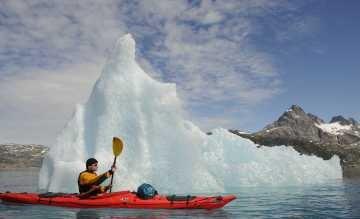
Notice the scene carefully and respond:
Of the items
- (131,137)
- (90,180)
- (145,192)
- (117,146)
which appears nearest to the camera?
(90,180)

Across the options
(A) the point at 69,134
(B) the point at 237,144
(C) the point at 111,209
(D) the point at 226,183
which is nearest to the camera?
(C) the point at 111,209

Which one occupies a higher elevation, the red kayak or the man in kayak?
the man in kayak

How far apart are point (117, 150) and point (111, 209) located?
11.8 ft

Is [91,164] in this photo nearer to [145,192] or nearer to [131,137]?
[145,192]

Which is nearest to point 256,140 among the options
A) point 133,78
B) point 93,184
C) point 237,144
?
point 237,144

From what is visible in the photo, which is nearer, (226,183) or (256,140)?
(226,183)

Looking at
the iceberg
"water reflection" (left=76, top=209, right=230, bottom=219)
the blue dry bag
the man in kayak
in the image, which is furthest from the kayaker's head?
the iceberg

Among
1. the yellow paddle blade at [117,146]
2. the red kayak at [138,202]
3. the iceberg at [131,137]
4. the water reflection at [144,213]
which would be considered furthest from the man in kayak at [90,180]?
the iceberg at [131,137]

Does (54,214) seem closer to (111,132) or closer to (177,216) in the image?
(177,216)

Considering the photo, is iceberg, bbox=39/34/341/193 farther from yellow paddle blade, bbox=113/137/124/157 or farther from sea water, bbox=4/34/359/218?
yellow paddle blade, bbox=113/137/124/157

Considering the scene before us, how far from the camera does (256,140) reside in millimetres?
170750

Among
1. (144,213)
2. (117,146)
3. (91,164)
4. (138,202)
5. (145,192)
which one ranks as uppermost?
(117,146)

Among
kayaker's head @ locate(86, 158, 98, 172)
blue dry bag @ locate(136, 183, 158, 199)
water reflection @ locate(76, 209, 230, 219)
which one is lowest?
water reflection @ locate(76, 209, 230, 219)

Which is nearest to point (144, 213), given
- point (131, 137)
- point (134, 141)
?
point (134, 141)
